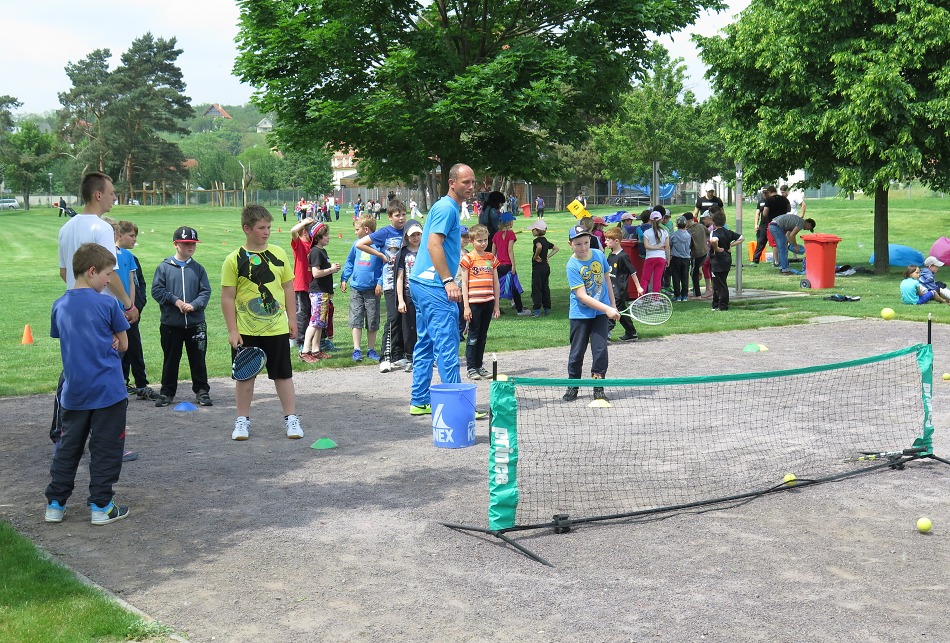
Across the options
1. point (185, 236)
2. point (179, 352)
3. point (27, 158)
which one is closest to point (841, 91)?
point (185, 236)

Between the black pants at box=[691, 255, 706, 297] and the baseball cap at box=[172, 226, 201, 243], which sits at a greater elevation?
the baseball cap at box=[172, 226, 201, 243]

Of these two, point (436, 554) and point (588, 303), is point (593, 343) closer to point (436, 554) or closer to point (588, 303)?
point (588, 303)

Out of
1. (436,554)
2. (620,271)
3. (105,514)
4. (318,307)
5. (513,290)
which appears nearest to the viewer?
(436,554)

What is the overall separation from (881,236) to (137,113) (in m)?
88.7

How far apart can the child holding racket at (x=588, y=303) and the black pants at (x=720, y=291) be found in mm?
8001

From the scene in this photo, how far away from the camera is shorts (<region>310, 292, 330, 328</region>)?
12.6 meters

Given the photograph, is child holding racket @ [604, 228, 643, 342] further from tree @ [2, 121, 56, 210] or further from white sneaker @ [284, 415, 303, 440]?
tree @ [2, 121, 56, 210]

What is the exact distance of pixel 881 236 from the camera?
24.5 meters

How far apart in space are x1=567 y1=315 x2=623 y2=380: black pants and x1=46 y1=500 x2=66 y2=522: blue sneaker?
195 inches

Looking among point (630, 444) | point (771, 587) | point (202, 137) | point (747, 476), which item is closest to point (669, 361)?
point (630, 444)

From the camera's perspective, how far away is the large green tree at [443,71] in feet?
54.3

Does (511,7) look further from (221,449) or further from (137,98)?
(137,98)

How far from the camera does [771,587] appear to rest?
4965 mm

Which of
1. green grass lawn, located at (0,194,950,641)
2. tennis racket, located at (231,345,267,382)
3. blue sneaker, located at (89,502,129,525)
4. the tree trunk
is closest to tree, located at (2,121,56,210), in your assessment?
green grass lawn, located at (0,194,950,641)
